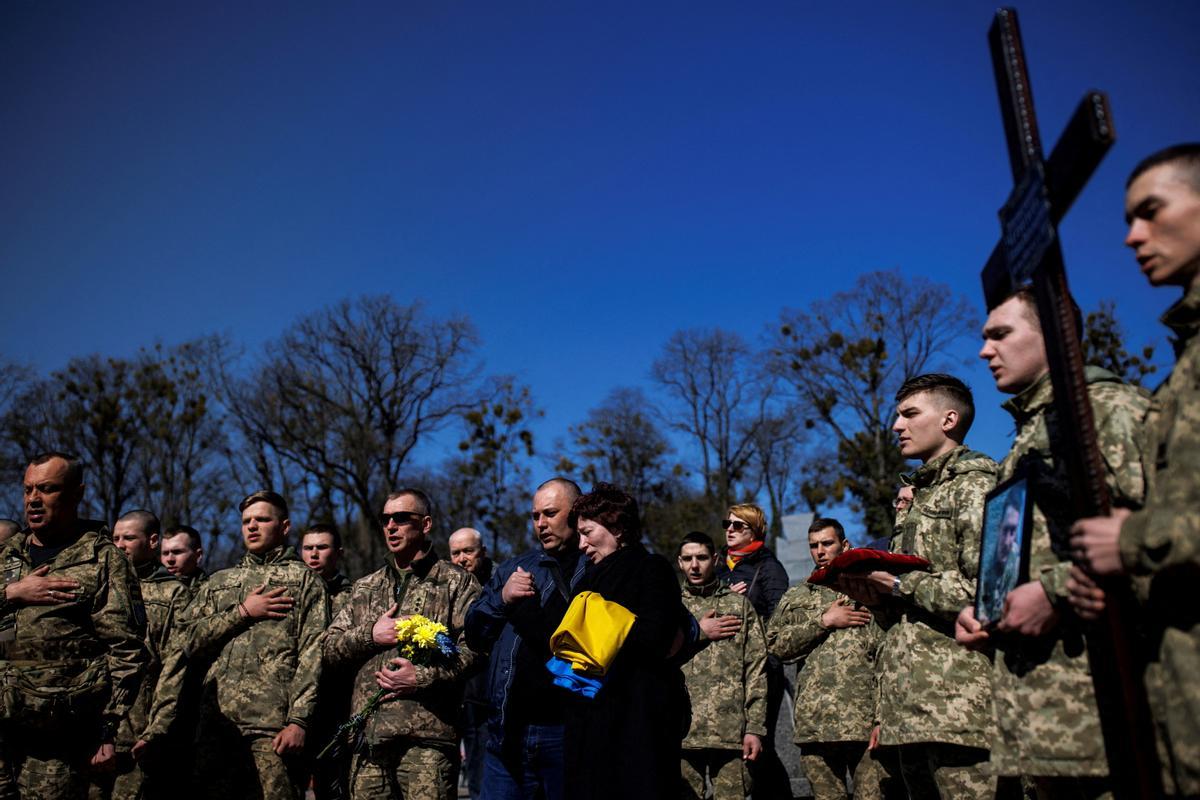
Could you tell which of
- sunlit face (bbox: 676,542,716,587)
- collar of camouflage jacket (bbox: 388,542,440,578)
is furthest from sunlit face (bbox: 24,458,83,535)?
sunlit face (bbox: 676,542,716,587)

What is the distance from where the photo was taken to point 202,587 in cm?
734

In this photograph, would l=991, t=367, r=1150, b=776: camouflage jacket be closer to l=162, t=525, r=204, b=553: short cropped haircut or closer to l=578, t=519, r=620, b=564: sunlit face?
l=578, t=519, r=620, b=564: sunlit face

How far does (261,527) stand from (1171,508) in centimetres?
636

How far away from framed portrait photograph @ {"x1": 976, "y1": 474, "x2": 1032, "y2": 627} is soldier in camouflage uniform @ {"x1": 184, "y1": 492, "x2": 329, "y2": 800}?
495cm

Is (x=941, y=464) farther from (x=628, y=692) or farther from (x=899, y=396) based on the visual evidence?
(x=628, y=692)

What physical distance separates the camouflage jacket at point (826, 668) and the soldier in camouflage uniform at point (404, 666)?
251 centimetres

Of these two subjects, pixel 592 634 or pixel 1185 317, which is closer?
pixel 1185 317

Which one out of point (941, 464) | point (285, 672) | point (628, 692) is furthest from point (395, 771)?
Answer: point (941, 464)

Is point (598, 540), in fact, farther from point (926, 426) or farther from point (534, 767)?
point (926, 426)

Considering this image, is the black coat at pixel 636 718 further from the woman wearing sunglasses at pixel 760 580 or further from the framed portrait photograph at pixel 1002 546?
the woman wearing sunglasses at pixel 760 580

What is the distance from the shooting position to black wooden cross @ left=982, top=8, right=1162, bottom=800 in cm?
261

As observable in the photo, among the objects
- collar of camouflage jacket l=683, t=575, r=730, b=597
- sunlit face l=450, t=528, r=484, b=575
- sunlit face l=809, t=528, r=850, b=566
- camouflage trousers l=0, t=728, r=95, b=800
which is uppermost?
sunlit face l=450, t=528, r=484, b=575

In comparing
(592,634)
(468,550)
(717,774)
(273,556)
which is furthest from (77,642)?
(717,774)

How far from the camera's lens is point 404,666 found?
5938 millimetres
